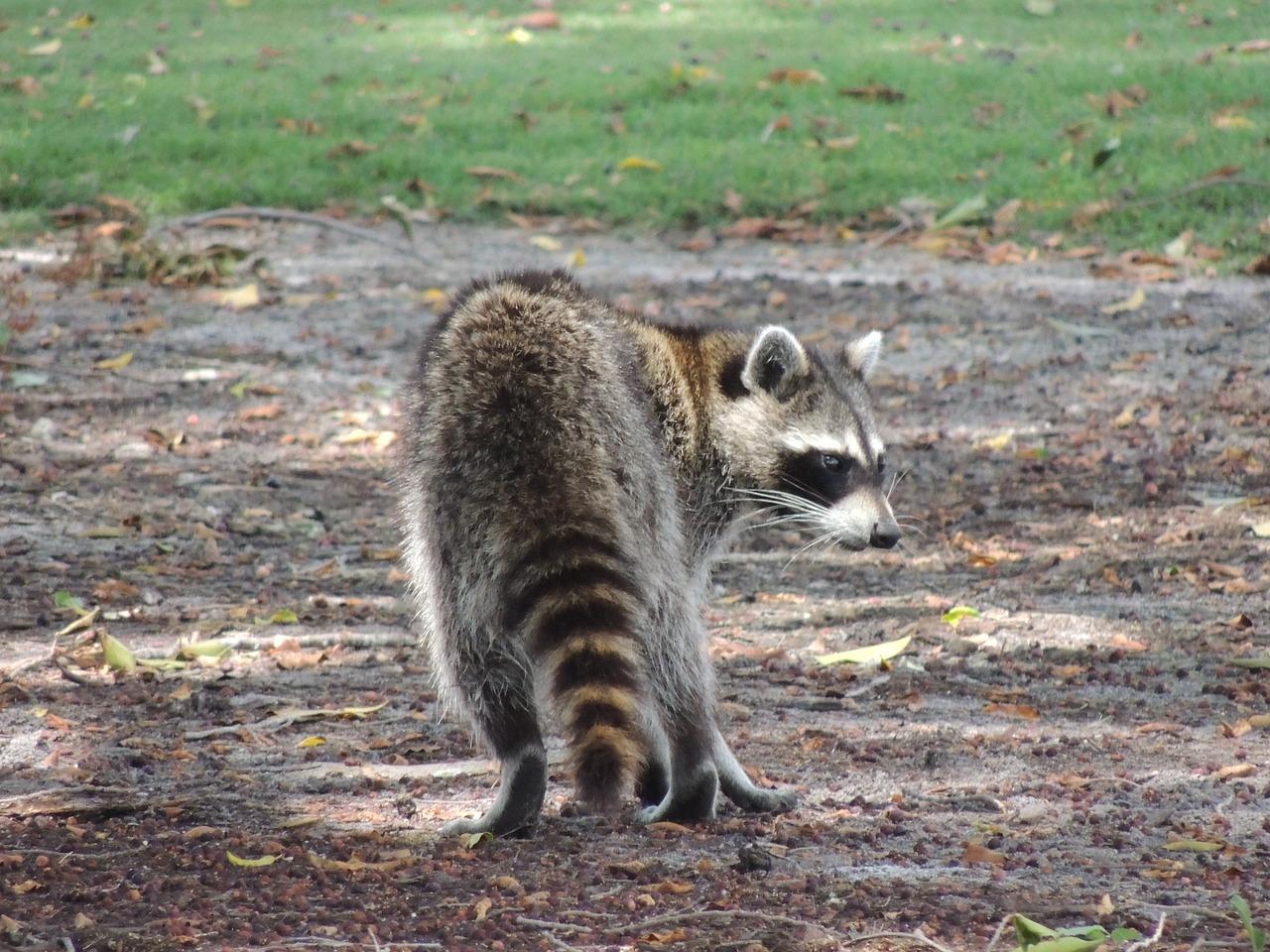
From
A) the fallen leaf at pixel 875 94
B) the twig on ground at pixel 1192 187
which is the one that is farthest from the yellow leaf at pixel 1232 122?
the fallen leaf at pixel 875 94

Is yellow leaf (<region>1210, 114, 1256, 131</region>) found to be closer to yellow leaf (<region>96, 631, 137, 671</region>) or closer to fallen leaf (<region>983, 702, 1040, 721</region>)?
fallen leaf (<region>983, 702, 1040, 721</region>)

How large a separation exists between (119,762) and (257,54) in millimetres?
11337

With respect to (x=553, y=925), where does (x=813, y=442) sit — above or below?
above

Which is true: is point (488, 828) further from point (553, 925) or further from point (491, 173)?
Answer: point (491, 173)

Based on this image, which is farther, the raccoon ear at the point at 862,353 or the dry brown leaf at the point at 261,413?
the dry brown leaf at the point at 261,413

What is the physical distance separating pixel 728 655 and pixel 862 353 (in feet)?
3.35

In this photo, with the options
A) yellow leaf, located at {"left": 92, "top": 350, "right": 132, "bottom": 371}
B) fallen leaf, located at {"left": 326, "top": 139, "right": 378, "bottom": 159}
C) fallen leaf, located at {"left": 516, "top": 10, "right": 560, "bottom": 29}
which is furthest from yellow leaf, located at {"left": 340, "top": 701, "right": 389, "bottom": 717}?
fallen leaf, located at {"left": 516, "top": 10, "right": 560, "bottom": 29}

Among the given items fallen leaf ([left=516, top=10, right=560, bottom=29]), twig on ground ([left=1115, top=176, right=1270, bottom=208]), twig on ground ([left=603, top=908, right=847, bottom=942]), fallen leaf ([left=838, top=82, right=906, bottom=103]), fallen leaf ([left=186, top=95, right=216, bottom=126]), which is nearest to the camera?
twig on ground ([left=603, top=908, right=847, bottom=942])

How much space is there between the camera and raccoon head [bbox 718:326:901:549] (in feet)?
14.8

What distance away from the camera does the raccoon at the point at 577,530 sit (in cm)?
331

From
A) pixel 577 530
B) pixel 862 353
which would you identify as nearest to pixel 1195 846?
pixel 577 530

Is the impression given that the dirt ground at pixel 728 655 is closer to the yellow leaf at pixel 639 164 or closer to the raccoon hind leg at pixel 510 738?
the raccoon hind leg at pixel 510 738

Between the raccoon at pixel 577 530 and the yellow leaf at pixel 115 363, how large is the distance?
173 inches

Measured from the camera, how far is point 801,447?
4.57 metres
